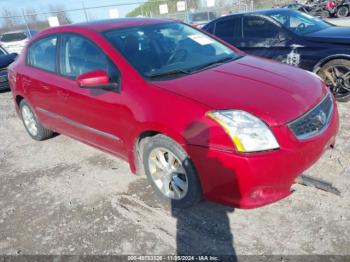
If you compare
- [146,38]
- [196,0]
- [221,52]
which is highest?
[146,38]

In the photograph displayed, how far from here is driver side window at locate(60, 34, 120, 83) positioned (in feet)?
11.0

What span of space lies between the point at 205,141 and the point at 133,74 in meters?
1.02

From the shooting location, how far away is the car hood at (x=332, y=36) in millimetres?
5191

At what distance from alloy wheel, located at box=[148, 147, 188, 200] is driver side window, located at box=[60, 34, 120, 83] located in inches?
32.3

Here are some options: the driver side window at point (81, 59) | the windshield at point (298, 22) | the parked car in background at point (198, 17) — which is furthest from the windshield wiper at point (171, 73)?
the parked car in background at point (198, 17)

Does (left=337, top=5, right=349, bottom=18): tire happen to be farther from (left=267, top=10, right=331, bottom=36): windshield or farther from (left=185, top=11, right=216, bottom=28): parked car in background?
(left=267, top=10, right=331, bottom=36): windshield

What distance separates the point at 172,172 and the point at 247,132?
0.89 meters

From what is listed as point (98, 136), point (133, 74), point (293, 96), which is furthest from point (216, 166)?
point (98, 136)

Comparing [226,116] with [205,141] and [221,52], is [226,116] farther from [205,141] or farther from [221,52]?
[221,52]

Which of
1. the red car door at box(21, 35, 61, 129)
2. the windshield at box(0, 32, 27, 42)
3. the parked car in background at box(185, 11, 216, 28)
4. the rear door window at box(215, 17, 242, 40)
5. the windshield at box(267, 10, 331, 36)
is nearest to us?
the red car door at box(21, 35, 61, 129)

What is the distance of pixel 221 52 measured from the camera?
392 cm

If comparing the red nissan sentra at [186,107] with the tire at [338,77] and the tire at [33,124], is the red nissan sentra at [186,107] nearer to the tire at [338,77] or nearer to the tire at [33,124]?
the tire at [33,124]

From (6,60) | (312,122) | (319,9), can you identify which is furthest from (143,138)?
(319,9)

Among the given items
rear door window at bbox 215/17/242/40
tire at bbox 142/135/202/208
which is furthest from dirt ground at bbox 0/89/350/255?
rear door window at bbox 215/17/242/40
